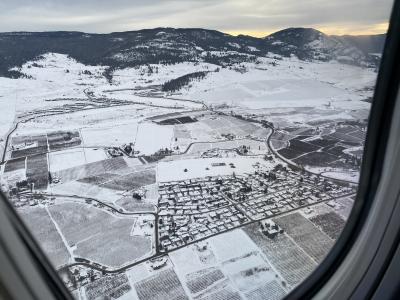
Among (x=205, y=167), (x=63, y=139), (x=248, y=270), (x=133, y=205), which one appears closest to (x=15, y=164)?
(x=133, y=205)

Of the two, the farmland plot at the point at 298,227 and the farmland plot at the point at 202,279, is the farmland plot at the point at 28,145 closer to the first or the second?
the farmland plot at the point at 202,279

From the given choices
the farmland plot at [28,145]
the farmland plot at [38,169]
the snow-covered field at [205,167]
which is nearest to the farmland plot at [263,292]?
the snow-covered field at [205,167]

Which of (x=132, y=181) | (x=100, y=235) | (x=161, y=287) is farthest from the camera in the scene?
(x=132, y=181)

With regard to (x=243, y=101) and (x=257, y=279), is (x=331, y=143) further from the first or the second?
(x=243, y=101)

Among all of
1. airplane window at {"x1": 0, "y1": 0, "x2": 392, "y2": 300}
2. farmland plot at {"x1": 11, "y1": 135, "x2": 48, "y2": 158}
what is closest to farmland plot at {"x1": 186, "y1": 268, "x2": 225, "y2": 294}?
airplane window at {"x1": 0, "y1": 0, "x2": 392, "y2": 300}

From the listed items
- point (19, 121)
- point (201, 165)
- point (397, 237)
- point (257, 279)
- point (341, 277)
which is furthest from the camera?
point (19, 121)

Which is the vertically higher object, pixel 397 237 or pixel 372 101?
pixel 372 101

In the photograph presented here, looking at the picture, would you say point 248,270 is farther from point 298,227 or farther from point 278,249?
point 298,227

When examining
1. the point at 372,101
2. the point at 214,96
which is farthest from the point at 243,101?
the point at 372,101

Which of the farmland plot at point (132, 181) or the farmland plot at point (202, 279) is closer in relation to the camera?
the farmland plot at point (202, 279)
